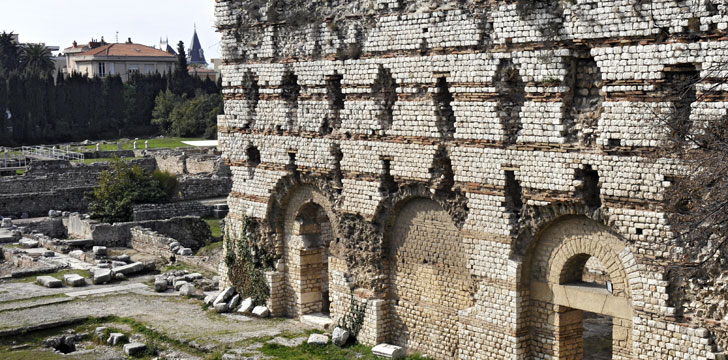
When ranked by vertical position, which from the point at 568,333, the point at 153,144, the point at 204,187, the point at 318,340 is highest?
the point at 153,144

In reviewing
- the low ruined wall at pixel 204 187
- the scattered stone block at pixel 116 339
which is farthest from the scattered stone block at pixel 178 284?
the low ruined wall at pixel 204 187

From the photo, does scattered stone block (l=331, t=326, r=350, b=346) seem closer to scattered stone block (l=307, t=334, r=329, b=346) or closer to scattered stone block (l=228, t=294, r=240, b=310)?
scattered stone block (l=307, t=334, r=329, b=346)

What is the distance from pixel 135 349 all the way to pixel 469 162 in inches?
271

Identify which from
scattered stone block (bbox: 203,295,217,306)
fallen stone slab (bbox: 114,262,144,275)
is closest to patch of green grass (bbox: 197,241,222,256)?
fallen stone slab (bbox: 114,262,144,275)

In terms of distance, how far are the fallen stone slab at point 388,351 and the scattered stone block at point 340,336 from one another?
2.38 ft

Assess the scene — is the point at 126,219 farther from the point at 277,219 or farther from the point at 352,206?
the point at 352,206

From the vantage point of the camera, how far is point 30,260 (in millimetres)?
25906

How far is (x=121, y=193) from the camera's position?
34.8m

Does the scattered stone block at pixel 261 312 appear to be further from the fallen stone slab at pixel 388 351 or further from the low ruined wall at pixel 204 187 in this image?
the low ruined wall at pixel 204 187

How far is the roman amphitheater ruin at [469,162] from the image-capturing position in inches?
501

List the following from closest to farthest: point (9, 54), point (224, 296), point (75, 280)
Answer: point (224, 296), point (75, 280), point (9, 54)

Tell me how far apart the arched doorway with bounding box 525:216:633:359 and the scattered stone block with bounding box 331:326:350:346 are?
12.5 ft

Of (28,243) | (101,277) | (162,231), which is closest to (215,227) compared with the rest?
(162,231)

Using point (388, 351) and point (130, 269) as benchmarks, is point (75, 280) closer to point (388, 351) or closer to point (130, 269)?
point (130, 269)
